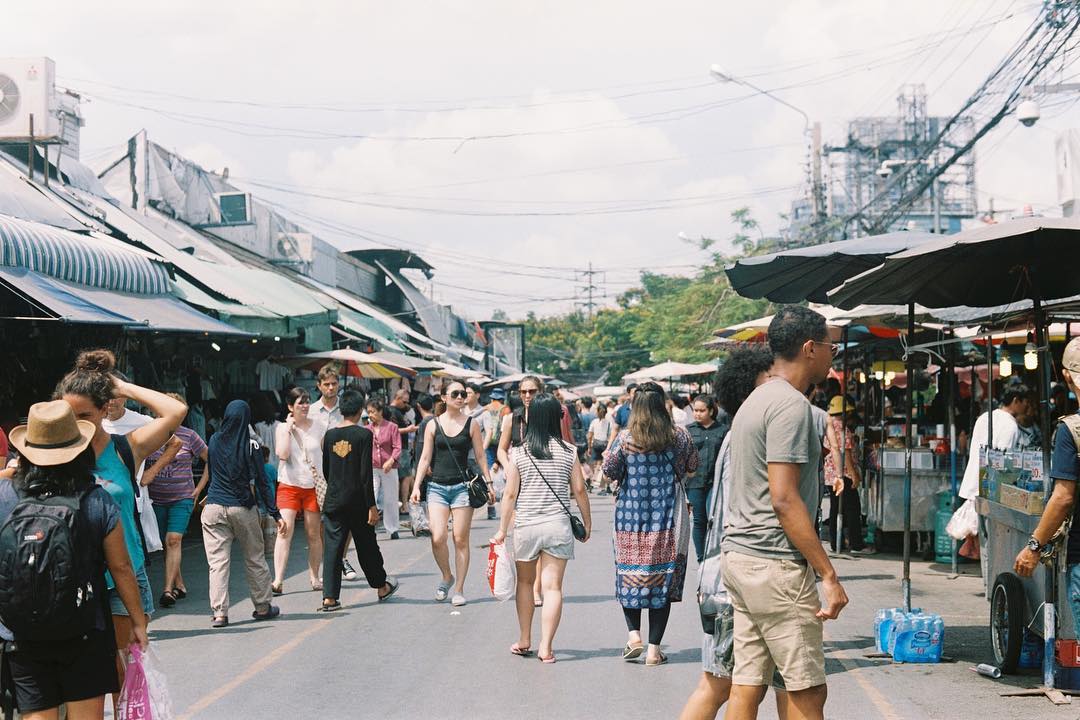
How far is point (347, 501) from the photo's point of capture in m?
10.1

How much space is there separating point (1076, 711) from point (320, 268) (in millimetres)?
26096

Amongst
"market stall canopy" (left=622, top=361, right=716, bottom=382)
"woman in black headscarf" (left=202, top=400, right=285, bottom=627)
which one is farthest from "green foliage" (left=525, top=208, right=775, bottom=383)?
"woman in black headscarf" (left=202, top=400, right=285, bottom=627)

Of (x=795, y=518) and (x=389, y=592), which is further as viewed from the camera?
(x=389, y=592)

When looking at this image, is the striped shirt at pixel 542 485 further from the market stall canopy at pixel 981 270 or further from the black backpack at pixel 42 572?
the black backpack at pixel 42 572

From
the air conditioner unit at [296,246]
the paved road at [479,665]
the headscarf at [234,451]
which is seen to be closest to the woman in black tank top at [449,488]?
the paved road at [479,665]

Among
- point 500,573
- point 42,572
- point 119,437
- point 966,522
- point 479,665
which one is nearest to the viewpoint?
point 42,572

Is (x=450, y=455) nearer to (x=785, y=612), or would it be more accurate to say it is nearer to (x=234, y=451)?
(x=234, y=451)

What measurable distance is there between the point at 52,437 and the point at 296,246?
950 inches

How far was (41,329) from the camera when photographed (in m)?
11.7

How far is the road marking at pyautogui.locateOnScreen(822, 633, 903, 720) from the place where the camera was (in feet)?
21.7

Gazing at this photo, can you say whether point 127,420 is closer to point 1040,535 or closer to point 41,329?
point 41,329

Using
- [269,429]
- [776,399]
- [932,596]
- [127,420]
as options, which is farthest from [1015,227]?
[269,429]

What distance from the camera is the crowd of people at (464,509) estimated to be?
4.47 m

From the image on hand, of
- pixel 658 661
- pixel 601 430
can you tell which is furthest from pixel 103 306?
pixel 601 430
